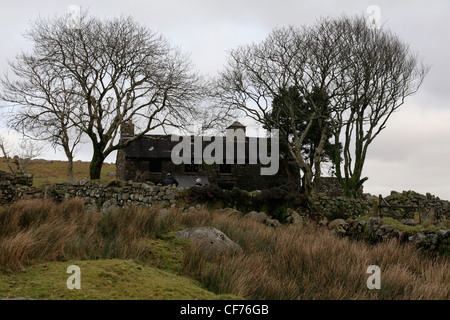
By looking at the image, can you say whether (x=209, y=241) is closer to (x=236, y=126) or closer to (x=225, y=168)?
(x=225, y=168)

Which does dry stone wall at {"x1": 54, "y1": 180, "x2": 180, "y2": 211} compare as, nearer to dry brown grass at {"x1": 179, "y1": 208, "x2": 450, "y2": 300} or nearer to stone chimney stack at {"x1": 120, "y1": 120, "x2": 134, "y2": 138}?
dry brown grass at {"x1": 179, "y1": 208, "x2": 450, "y2": 300}

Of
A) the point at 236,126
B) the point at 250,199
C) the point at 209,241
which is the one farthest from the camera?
the point at 236,126

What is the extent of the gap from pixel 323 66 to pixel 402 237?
18447 mm

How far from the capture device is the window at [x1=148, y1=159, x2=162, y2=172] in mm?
39097

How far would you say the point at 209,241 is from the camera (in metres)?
7.75

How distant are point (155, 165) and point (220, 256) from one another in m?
32.7

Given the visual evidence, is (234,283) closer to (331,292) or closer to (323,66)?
(331,292)

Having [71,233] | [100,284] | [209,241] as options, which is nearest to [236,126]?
[209,241]

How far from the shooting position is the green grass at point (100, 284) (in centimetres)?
471

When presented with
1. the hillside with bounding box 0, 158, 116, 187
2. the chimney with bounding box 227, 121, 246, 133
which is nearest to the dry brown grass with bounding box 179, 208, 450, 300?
the chimney with bounding box 227, 121, 246, 133

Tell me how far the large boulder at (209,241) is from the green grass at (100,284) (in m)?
1.59

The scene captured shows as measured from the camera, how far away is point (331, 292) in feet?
21.3

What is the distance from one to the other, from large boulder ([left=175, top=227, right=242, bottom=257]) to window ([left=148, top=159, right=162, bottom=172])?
31.0m
